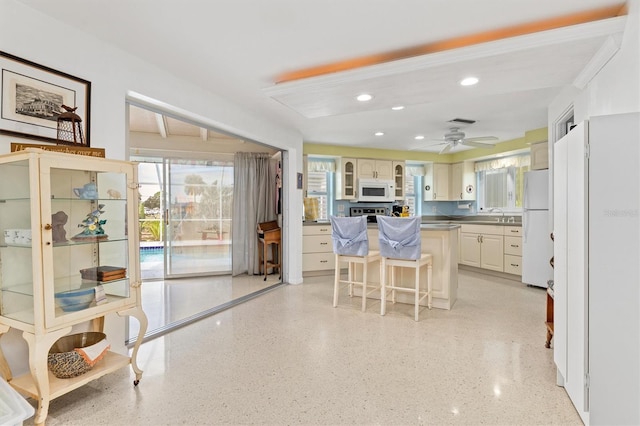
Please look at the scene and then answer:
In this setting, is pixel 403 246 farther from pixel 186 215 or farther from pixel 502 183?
pixel 502 183

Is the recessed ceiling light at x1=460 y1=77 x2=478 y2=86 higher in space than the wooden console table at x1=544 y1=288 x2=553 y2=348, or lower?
higher

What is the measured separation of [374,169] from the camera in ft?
21.1

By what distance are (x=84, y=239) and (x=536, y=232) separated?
5.02m

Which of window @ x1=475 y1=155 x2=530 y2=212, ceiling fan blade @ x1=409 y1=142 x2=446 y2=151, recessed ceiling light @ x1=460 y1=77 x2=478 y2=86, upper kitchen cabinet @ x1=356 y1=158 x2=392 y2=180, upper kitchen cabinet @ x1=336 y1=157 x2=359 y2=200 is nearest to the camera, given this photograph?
recessed ceiling light @ x1=460 y1=77 x2=478 y2=86

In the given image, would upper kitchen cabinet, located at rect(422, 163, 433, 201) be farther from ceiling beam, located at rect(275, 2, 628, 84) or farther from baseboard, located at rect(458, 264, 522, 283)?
ceiling beam, located at rect(275, 2, 628, 84)

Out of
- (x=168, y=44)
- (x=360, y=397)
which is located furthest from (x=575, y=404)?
(x=168, y=44)

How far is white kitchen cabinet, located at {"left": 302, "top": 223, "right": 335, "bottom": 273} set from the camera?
5402mm

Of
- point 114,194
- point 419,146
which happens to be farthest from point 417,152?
point 114,194

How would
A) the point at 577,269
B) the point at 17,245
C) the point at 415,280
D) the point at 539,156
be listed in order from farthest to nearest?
1. the point at 539,156
2. the point at 415,280
3. the point at 17,245
4. the point at 577,269

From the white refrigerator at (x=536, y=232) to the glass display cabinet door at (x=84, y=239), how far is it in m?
4.74

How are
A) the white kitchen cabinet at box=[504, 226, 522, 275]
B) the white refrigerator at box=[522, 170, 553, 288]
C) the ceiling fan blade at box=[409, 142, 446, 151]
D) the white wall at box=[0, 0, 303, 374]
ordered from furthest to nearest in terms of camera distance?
the ceiling fan blade at box=[409, 142, 446, 151]
the white kitchen cabinet at box=[504, 226, 522, 275]
the white refrigerator at box=[522, 170, 553, 288]
the white wall at box=[0, 0, 303, 374]

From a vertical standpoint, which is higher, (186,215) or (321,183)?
(321,183)

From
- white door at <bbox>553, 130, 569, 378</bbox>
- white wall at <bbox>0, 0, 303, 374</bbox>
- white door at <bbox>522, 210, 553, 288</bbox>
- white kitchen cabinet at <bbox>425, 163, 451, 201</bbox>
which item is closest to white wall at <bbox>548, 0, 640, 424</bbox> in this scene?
white door at <bbox>553, 130, 569, 378</bbox>

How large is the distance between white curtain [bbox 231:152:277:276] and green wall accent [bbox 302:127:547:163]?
2.82ft
